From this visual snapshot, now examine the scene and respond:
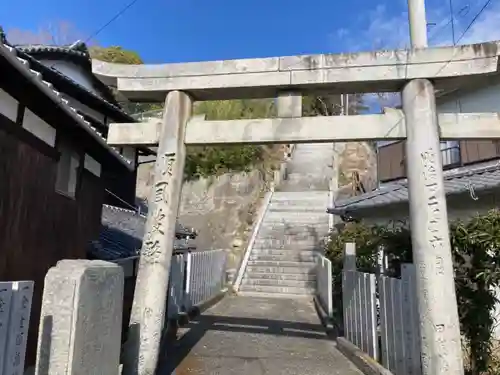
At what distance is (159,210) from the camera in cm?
595

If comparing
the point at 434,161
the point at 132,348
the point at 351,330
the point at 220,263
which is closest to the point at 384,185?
the point at 220,263

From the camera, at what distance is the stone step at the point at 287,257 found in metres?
17.5

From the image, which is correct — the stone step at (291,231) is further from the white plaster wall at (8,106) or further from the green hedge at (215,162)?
the white plaster wall at (8,106)

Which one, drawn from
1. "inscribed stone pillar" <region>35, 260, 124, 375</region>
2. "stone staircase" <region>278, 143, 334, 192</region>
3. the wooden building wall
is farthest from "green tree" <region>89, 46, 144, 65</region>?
"inscribed stone pillar" <region>35, 260, 124, 375</region>

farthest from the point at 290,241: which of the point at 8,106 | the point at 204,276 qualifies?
the point at 8,106

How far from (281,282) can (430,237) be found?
1163 cm

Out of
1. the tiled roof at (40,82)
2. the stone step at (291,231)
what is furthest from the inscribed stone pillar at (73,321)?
the stone step at (291,231)

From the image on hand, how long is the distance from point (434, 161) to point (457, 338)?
2.21 metres

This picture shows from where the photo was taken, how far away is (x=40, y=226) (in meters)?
6.44

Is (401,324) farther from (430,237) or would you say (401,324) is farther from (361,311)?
(361,311)

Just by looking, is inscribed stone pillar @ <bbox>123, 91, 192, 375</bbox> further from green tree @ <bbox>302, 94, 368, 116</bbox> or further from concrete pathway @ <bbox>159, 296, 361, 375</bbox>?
green tree @ <bbox>302, 94, 368, 116</bbox>

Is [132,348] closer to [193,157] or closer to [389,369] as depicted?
[389,369]

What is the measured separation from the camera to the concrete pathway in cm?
683

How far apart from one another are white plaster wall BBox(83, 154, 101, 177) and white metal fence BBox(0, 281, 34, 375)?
6.31 m
